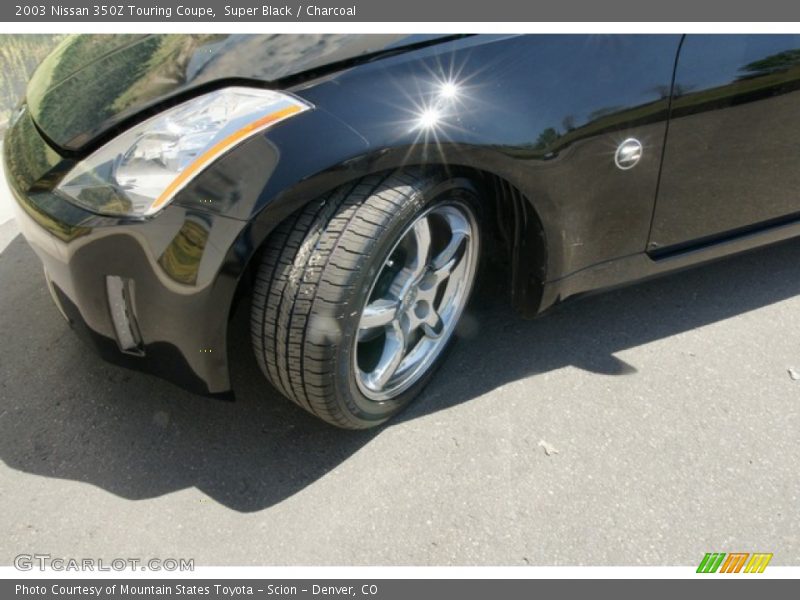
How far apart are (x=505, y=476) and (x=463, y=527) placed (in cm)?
22

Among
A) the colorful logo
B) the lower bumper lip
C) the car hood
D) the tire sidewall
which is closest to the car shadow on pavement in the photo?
the tire sidewall

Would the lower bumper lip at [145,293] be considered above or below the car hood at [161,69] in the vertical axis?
below

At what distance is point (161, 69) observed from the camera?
186 centimetres

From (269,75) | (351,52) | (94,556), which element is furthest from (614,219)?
(94,556)

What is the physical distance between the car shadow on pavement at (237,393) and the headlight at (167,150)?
0.76 meters

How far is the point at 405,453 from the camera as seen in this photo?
2.02 meters

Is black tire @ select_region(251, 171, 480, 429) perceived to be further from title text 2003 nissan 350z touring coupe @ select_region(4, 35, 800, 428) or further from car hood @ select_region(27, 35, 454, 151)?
car hood @ select_region(27, 35, 454, 151)

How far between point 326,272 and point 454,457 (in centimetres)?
74

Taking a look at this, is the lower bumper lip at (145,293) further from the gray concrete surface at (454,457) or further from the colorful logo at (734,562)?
the colorful logo at (734,562)

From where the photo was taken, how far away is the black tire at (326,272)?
1.64 m

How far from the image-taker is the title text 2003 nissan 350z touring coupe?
1.57m

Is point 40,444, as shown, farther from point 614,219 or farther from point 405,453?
point 614,219

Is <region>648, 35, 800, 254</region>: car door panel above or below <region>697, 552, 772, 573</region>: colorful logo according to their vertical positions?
above

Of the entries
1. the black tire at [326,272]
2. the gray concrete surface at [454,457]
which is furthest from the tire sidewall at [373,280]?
the gray concrete surface at [454,457]
